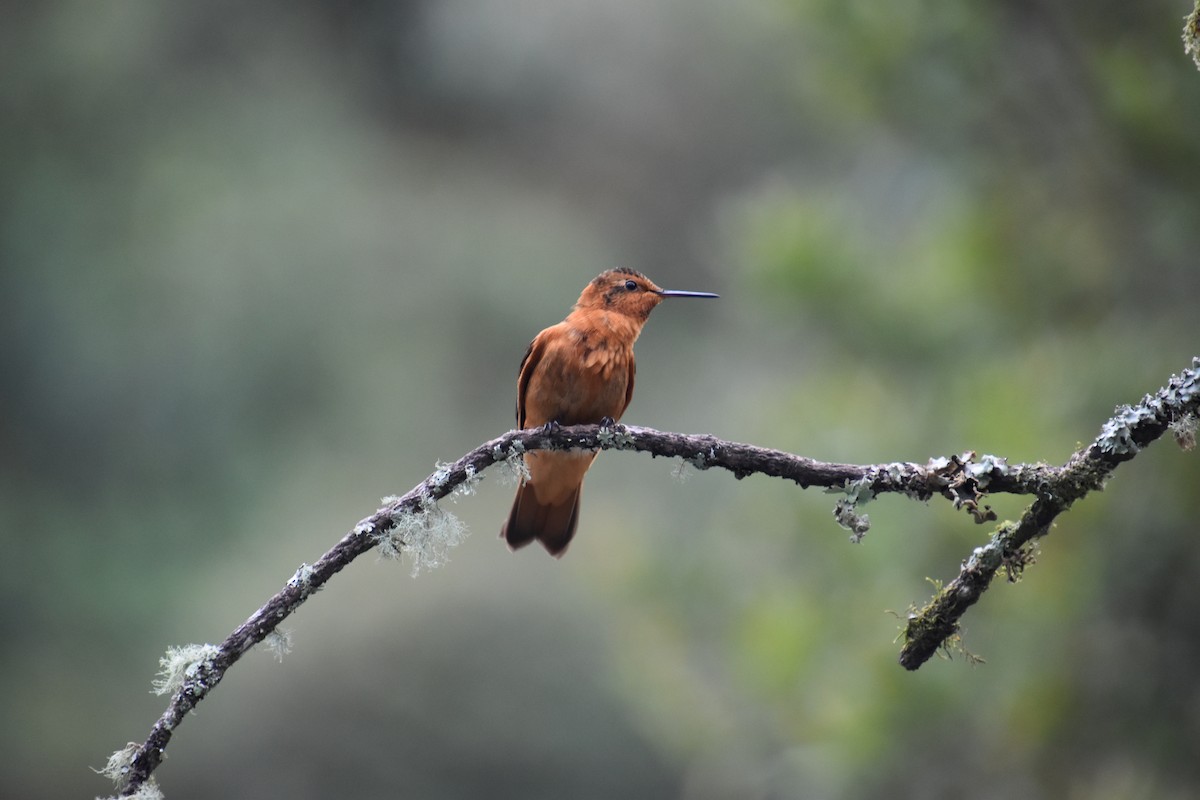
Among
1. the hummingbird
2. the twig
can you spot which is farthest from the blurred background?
the twig

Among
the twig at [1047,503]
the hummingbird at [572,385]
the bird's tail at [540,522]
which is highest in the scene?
the hummingbird at [572,385]

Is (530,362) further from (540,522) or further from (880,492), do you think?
(880,492)

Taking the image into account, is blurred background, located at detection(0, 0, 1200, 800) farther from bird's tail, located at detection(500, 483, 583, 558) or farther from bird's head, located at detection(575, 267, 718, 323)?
bird's head, located at detection(575, 267, 718, 323)

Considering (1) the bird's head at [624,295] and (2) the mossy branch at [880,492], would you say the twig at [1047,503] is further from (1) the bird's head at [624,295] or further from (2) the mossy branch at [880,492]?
(1) the bird's head at [624,295]

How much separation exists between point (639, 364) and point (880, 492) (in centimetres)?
1199

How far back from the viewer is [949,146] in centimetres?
581

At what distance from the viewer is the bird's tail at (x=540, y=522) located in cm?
463

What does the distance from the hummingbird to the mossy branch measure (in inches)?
59.6

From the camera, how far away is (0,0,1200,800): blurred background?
16.4ft

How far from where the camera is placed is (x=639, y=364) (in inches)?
568

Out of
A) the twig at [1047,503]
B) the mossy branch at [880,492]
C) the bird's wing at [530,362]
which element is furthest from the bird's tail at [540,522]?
the twig at [1047,503]

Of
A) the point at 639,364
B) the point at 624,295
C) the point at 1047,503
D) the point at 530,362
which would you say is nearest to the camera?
the point at 1047,503

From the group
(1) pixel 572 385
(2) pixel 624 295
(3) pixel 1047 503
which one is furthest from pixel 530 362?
(3) pixel 1047 503

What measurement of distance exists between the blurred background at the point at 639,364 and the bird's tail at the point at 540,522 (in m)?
0.66
